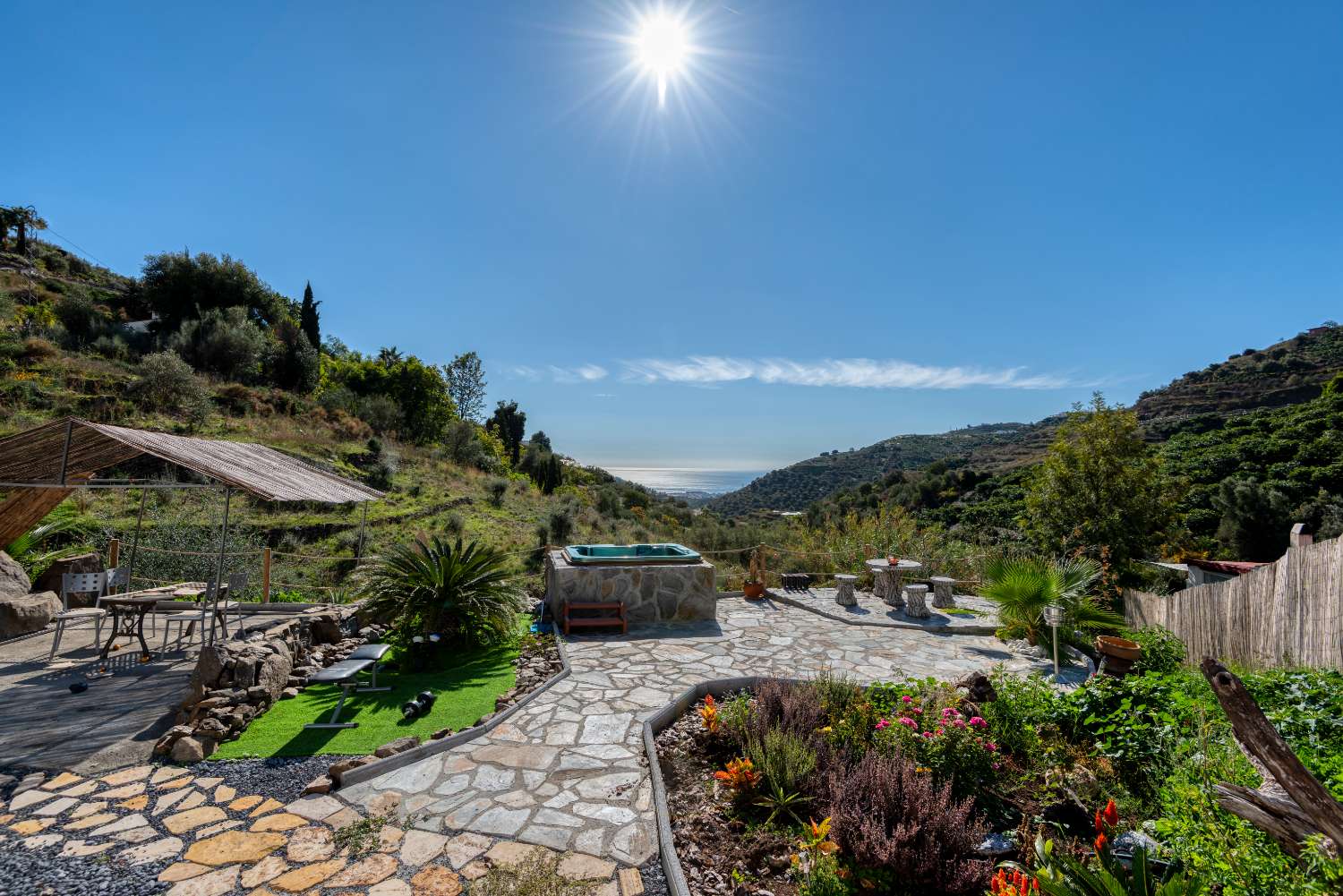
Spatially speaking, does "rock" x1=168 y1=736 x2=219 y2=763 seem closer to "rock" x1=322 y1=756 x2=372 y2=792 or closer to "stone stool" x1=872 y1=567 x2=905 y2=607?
"rock" x1=322 y1=756 x2=372 y2=792

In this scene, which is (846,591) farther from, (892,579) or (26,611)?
(26,611)

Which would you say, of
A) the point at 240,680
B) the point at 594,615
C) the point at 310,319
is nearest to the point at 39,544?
the point at 240,680

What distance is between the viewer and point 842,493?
35.7m

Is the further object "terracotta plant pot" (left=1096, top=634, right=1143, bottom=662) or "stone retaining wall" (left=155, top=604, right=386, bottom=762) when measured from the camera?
"terracotta plant pot" (left=1096, top=634, right=1143, bottom=662)

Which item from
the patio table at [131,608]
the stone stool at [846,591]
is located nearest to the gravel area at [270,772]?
the patio table at [131,608]

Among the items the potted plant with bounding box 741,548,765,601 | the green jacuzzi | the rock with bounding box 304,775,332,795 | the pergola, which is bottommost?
the rock with bounding box 304,775,332,795

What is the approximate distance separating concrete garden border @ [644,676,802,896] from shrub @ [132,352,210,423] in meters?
18.3

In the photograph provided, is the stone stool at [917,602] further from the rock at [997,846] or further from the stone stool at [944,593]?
the rock at [997,846]

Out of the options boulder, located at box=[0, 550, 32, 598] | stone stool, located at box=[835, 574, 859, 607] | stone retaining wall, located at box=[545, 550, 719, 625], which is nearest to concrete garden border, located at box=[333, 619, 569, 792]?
stone retaining wall, located at box=[545, 550, 719, 625]

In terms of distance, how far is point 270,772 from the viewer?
3902 millimetres

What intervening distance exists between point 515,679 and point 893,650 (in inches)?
180

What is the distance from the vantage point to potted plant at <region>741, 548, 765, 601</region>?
10.2m

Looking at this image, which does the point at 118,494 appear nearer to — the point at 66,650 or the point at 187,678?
the point at 66,650

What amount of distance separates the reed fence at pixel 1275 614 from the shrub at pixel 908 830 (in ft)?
7.44
